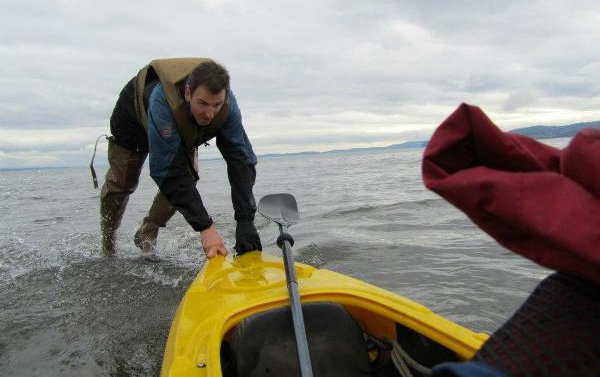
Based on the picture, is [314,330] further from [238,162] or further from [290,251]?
[238,162]

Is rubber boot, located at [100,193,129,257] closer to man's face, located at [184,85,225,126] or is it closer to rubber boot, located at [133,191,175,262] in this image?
rubber boot, located at [133,191,175,262]

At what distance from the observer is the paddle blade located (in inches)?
146

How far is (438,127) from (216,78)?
8.35 feet

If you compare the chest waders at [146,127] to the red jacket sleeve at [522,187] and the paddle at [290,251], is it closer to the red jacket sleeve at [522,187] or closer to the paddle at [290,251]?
the paddle at [290,251]

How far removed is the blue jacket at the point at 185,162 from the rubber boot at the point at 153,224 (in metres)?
1.31

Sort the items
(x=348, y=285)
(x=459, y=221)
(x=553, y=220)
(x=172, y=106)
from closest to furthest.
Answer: (x=553, y=220) → (x=348, y=285) → (x=172, y=106) → (x=459, y=221)

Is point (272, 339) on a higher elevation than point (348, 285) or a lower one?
lower

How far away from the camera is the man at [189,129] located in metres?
3.47

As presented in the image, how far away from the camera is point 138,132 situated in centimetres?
479

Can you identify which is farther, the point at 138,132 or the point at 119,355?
the point at 138,132

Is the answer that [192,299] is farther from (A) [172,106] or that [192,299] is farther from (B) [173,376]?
(A) [172,106]

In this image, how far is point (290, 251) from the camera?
9.78ft

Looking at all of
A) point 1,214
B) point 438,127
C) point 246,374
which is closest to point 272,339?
point 246,374

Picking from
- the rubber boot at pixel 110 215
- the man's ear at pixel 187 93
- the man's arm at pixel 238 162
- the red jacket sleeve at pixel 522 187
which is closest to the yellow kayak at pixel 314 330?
the red jacket sleeve at pixel 522 187
